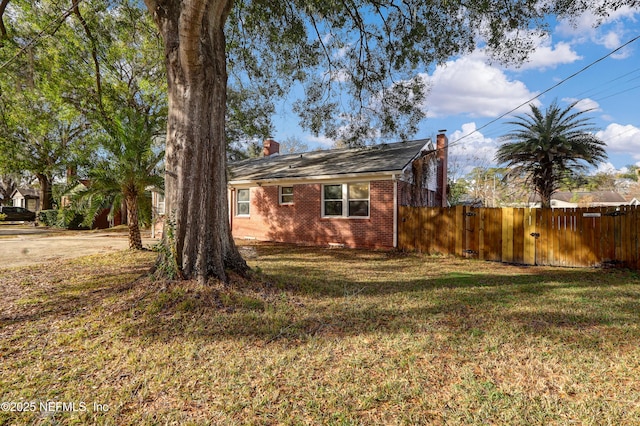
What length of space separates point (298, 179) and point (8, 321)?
10.7m

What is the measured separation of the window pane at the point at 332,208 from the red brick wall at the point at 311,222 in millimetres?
257

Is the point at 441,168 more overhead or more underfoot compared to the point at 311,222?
more overhead

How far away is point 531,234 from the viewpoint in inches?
375

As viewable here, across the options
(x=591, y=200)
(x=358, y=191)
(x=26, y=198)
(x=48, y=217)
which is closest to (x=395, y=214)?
(x=358, y=191)

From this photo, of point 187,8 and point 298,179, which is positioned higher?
point 187,8

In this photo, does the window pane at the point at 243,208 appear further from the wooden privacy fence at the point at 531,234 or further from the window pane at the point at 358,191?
the wooden privacy fence at the point at 531,234

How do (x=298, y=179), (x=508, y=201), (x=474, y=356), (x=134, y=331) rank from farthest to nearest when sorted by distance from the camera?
(x=508, y=201) < (x=298, y=179) < (x=134, y=331) < (x=474, y=356)

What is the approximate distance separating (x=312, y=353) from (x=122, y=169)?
882 cm

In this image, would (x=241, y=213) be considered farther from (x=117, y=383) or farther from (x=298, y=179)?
(x=117, y=383)

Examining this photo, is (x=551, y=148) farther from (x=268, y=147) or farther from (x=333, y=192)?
(x=268, y=147)

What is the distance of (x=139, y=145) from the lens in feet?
31.4

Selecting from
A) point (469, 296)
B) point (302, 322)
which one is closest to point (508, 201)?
point (469, 296)

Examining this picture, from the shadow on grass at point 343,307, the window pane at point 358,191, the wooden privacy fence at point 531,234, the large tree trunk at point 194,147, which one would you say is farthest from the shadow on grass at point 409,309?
the window pane at point 358,191

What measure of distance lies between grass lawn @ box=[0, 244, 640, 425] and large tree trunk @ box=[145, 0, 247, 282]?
571 millimetres
